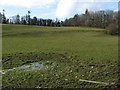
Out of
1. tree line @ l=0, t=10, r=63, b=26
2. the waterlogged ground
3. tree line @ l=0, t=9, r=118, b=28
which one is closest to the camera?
the waterlogged ground

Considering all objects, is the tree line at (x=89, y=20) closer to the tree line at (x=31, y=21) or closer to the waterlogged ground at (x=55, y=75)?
the tree line at (x=31, y=21)

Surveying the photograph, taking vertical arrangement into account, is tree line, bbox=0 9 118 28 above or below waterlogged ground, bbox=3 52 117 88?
above

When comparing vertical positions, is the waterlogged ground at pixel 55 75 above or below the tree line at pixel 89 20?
below

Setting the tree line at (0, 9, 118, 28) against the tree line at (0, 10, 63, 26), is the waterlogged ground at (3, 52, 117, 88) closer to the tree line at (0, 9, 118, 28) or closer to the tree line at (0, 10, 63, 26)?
the tree line at (0, 9, 118, 28)

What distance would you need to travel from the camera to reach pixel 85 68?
17.2 m

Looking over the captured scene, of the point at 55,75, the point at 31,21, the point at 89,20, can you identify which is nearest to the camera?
the point at 55,75

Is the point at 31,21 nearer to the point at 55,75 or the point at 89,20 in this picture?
the point at 89,20

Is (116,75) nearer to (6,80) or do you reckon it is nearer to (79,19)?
(6,80)

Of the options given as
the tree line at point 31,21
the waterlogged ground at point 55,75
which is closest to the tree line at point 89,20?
the tree line at point 31,21

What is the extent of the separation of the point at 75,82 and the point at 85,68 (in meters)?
3.64

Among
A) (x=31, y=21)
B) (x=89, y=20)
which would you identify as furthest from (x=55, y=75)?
(x=31, y=21)

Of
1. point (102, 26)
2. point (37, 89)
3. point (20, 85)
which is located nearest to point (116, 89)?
point (37, 89)

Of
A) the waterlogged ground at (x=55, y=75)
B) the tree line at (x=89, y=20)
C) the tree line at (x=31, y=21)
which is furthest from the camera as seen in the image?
the tree line at (x=31, y=21)

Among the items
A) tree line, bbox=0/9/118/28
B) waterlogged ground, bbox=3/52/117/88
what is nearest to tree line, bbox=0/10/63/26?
tree line, bbox=0/9/118/28
